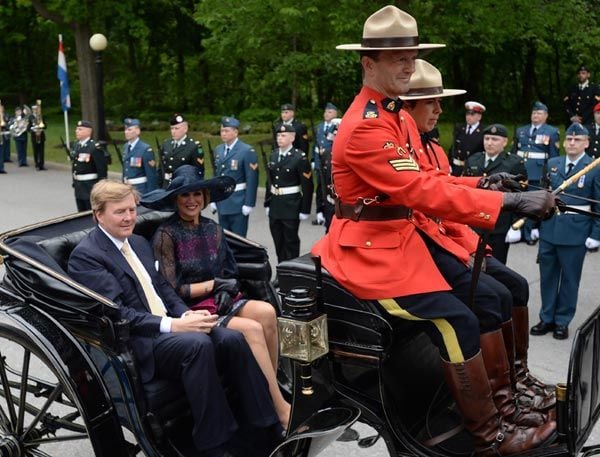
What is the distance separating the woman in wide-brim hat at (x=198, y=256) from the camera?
14.6ft

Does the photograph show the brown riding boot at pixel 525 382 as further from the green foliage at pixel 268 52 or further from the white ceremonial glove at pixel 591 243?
the green foliage at pixel 268 52

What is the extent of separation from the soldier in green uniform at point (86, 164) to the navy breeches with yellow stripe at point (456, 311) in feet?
28.8

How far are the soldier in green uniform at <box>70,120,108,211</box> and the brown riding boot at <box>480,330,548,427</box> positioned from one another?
351 inches

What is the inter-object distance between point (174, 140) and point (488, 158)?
182 inches

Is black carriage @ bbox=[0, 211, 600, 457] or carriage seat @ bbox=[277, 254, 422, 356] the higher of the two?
carriage seat @ bbox=[277, 254, 422, 356]

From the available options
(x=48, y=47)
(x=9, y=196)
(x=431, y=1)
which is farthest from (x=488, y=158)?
(x=48, y=47)

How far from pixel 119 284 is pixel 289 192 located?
16.5 ft

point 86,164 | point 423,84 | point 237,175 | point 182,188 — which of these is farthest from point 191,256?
point 86,164

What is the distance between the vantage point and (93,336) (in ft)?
12.6

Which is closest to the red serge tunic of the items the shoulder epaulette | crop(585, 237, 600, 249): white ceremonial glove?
the shoulder epaulette

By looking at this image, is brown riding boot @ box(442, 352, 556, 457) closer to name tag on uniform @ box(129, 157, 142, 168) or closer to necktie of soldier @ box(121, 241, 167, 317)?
necktie of soldier @ box(121, 241, 167, 317)

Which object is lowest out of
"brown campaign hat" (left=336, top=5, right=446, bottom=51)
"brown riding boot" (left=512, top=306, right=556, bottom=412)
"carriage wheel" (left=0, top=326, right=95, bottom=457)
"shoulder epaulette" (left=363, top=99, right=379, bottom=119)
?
"carriage wheel" (left=0, top=326, right=95, bottom=457)

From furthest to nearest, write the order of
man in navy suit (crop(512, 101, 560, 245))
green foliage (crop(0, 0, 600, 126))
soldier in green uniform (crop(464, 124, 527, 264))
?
green foliage (crop(0, 0, 600, 126)) → man in navy suit (crop(512, 101, 560, 245)) → soldier in green uniform (crop(464, 124, 527, 264))

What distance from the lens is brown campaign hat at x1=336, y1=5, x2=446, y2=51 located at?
3211 mm
